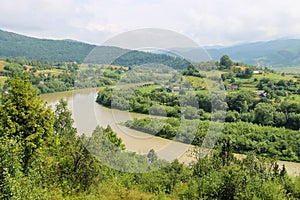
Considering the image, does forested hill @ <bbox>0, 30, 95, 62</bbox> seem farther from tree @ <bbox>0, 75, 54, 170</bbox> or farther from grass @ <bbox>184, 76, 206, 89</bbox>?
grass @ <bbox>184, 76, 206, 89</bbox>

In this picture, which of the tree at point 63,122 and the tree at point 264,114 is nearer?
the tree at point 63,122

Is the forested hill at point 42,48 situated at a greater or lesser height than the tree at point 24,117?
greater

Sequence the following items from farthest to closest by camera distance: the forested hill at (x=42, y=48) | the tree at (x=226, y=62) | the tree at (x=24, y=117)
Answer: the forested hill at (x=42, y=48) < the tree at (x=226, y=62) < the tree at (x=24, y=117)

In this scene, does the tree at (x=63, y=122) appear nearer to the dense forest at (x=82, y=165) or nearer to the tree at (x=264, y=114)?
the dense forest at (x=82, y=165)

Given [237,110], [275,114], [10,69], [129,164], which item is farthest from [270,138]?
[10,69]

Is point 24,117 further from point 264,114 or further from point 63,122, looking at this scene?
point 264,114

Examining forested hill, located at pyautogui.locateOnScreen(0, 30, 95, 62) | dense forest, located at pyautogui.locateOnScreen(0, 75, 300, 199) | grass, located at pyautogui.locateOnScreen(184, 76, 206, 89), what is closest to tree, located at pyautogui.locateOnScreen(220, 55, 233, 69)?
grass, located at pyautogui.locateOnScreen(184, 76, 206, 89)

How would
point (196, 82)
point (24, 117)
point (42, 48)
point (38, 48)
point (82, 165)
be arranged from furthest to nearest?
point (38, 48) → point (42, 48) → point (82, 165) → point (196, 82) → point (24, 117)

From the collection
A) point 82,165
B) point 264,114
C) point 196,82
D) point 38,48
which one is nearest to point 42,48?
point 38,48

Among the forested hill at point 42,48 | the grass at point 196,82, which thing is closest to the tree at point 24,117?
the grass at point 196,82
